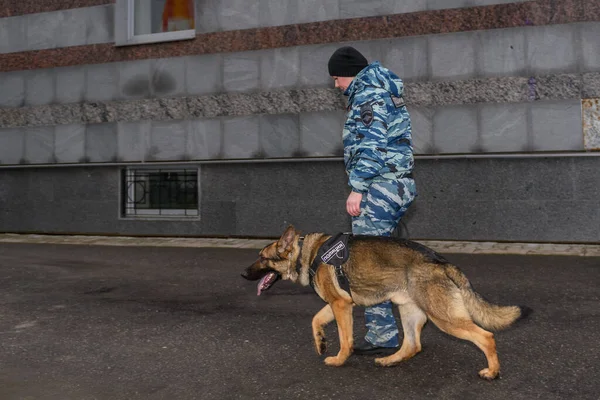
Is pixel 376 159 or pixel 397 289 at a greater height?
pixel 376 159

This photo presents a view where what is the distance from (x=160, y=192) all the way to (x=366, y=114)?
932 centimetres

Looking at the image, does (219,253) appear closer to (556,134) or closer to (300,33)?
(300,33)

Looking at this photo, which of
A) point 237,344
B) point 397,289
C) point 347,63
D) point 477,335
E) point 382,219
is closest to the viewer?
point 477,335

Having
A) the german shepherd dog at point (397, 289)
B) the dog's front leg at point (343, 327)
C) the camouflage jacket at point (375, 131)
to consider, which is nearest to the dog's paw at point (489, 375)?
the german shepherd dog at point (397, 289)

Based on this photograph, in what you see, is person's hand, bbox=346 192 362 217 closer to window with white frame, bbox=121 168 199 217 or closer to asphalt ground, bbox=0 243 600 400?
asphalt ground, bbox=0 243 600 400

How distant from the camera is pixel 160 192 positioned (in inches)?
488

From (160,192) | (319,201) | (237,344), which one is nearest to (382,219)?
(237,344)

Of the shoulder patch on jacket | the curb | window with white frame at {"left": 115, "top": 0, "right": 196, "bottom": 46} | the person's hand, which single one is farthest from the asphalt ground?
window with white frame at {"left": 115, "top": 0, "right": 196, "bottom": 46}

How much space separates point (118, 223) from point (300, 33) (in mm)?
6173

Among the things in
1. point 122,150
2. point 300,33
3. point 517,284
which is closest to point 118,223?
point 122,150

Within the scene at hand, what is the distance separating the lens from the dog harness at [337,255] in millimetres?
3727

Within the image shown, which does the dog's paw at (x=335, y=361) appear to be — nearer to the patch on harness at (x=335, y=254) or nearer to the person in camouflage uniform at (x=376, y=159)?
the person in camouflage uniform at (x=376, y=159)

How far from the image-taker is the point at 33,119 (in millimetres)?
13141

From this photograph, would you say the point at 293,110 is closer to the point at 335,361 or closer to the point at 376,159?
the point at 376,159
